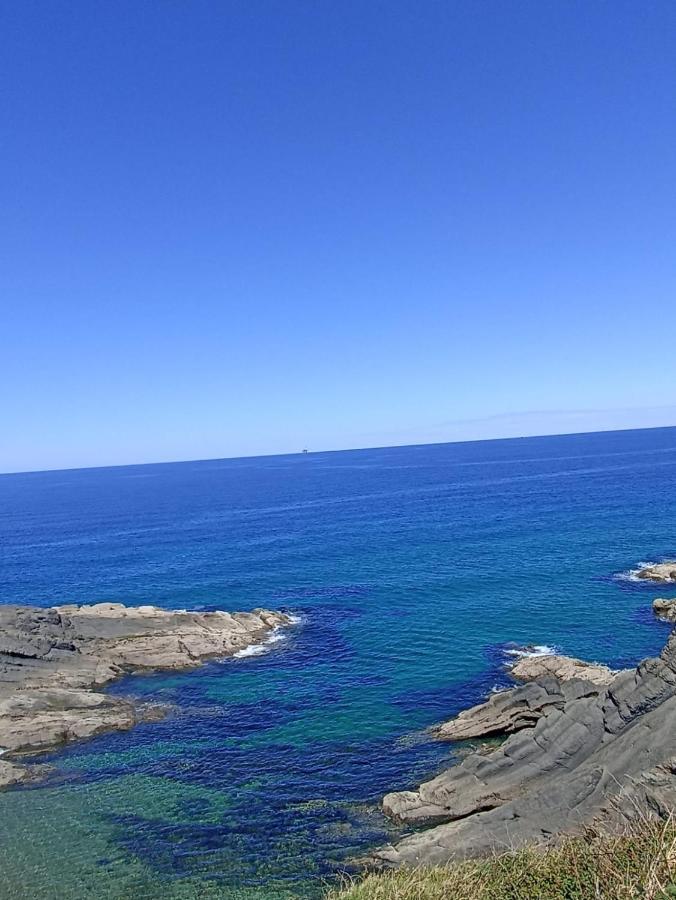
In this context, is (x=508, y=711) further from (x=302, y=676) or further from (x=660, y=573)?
(x=660, y=573)

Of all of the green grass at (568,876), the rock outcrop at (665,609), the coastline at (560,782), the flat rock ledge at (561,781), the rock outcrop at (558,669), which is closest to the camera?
the green grass at (568,876)

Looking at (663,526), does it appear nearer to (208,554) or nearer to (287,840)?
(208,554)

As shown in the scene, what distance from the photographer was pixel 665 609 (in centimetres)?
6291

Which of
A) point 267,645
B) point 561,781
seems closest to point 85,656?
point 267,645

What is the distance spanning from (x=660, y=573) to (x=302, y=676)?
152 feet

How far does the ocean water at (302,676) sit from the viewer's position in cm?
3180

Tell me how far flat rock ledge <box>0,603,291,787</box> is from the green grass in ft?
95.8

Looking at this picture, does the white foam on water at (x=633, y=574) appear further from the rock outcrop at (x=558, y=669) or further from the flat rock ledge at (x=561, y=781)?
the flat rock ledge at (x=561, y=781)

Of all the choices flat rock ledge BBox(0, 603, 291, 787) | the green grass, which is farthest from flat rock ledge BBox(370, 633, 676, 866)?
flat rock ledge BBox(0, 603, 291, 787)

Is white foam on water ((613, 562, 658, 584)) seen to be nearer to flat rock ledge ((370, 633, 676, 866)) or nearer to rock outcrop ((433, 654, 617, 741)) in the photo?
rock outcrop ((433, 654, 617, 741))

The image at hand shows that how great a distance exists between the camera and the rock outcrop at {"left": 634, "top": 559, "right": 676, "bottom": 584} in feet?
245

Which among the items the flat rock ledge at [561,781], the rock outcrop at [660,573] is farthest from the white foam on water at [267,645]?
the rock outcrop at [660,573]

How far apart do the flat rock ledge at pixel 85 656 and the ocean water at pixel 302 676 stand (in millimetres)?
2373

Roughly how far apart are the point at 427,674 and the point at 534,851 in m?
28.8
